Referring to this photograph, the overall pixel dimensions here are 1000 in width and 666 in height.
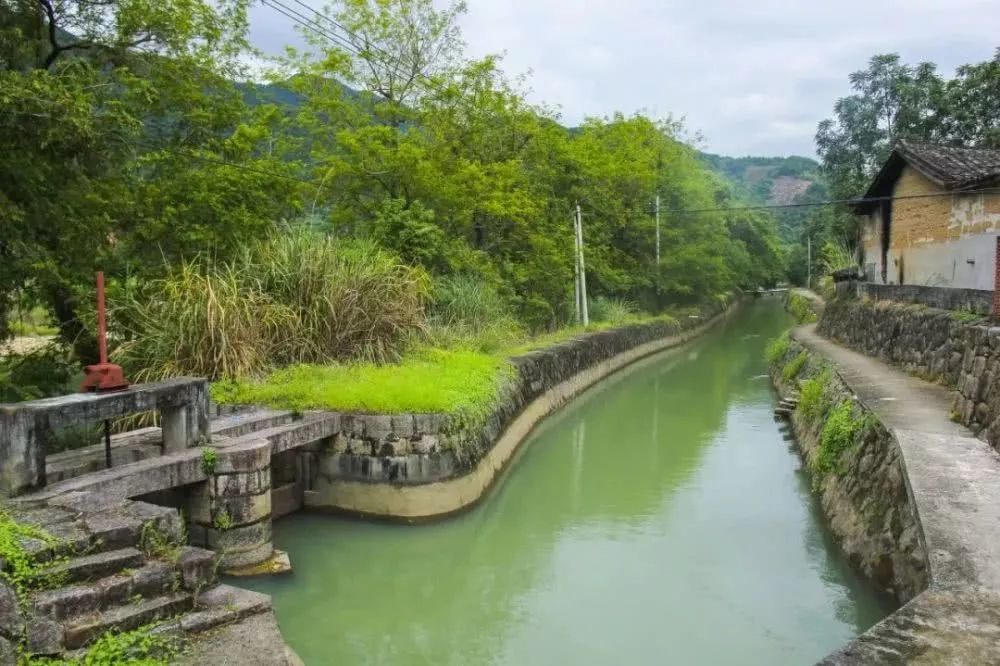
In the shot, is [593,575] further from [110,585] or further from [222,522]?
[110,585]

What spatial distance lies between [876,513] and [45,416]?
709 centimetres

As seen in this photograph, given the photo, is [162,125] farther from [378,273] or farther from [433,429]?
[433,429]

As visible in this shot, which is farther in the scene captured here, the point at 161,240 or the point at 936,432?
the point at 161,240

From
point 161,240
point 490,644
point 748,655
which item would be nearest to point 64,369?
point 161,240

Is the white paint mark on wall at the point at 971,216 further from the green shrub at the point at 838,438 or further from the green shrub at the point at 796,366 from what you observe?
the green shrub at the point at 838,438

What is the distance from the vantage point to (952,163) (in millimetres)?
→ 15867

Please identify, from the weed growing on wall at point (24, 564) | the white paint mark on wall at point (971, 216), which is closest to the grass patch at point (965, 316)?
the white paint mark on wall at point (971, 216)

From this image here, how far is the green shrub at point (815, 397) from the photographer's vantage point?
1164cm

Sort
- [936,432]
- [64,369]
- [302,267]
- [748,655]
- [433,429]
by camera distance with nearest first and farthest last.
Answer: [748,655] < [936,432] < [433,429] < [64,369] < [302,267]

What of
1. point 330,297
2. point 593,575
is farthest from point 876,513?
point 330,297

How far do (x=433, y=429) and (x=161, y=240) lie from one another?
5060mm

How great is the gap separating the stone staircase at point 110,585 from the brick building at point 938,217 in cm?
1365

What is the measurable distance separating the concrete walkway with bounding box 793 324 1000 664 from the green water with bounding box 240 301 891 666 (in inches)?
46.5

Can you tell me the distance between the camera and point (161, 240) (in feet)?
34.9
